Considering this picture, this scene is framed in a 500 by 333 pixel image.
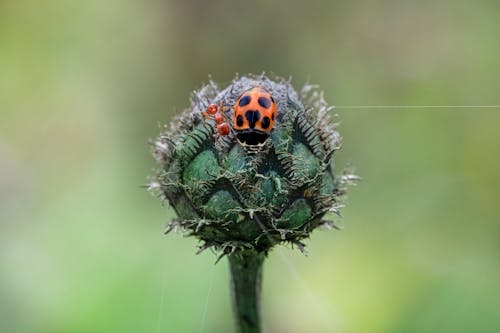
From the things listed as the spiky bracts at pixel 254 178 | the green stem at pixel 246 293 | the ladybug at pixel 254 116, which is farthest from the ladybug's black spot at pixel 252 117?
the green stem at pixel 246 293

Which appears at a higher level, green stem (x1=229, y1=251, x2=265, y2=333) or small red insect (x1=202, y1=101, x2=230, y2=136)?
small red insect (x1=202, y1=101, x2=230, y2=136)


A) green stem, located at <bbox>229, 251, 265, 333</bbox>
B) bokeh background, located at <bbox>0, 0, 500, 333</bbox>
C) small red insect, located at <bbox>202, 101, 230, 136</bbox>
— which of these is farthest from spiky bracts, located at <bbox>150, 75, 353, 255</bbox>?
bokeh background, located at <bbox>0, 0, 500, 333</bbox>

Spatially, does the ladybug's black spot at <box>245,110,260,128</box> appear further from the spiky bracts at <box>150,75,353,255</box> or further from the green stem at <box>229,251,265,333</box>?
the green stem at <box>229,251,265,333</box>

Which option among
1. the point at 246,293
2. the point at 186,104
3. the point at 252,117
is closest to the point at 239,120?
the point at 252,117

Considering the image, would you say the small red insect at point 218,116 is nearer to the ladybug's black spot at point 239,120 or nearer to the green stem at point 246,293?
the ladybug's black spot at point 239,120

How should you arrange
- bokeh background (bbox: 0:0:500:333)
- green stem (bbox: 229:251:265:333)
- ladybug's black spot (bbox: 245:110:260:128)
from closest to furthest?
ladybug's black spot (bbox: 245:110:260:128) → green stem (bbox: 229:251:265:333) → bokeh background (bbox: 0:0:500:333)

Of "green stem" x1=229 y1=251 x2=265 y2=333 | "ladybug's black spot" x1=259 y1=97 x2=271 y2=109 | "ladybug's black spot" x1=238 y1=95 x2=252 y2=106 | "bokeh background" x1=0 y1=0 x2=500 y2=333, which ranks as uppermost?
"bokeh background" x1=0 y1=0 x2=500 y2=333
